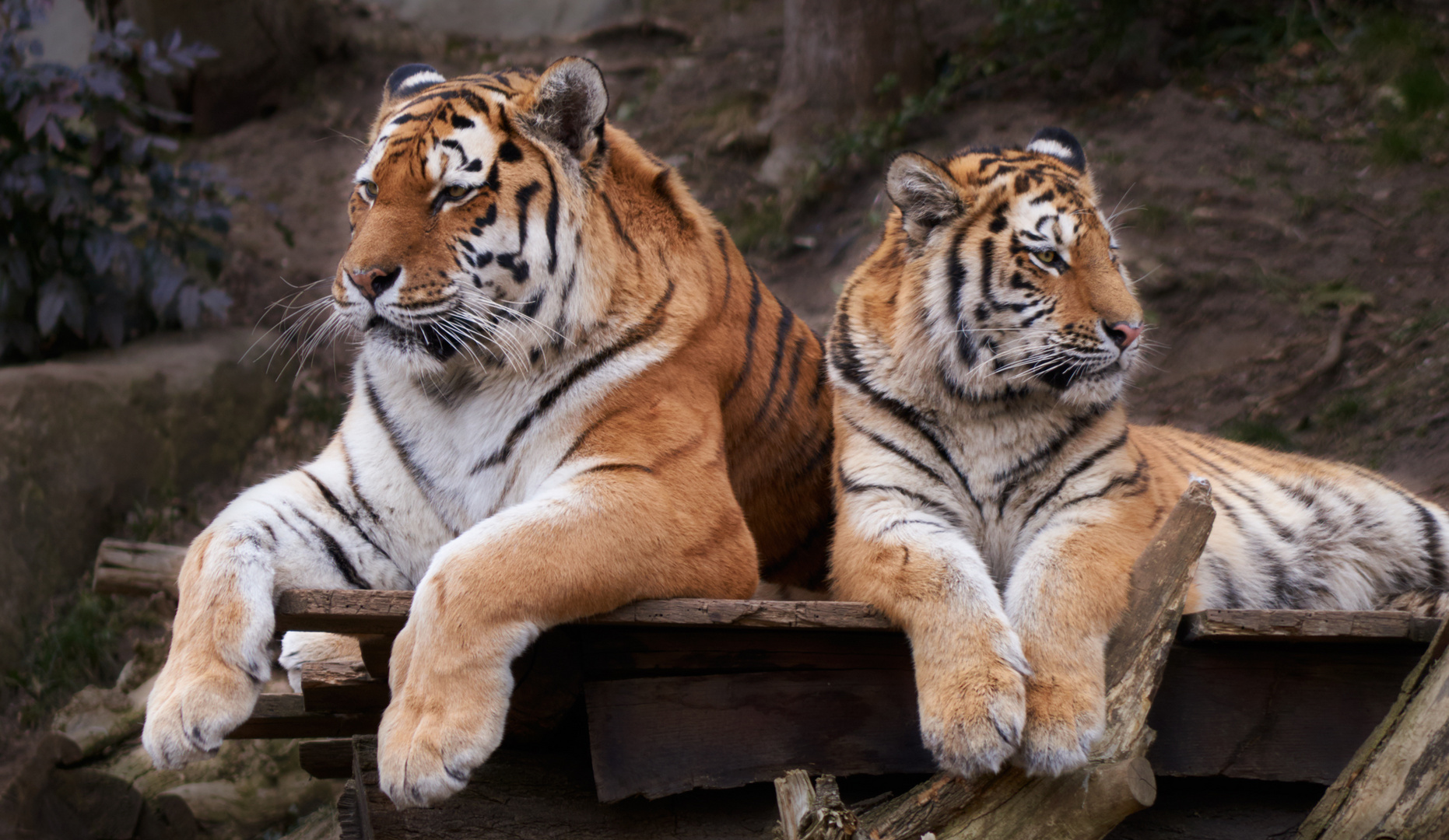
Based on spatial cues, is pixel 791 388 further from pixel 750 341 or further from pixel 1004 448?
pixel 1004 448

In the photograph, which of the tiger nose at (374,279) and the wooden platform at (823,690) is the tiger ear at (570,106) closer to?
the tiger nose at (374,279)

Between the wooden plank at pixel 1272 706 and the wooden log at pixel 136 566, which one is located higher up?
the wooden plank at pixel 1272 706

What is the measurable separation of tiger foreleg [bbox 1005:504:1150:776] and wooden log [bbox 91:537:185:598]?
2.65m

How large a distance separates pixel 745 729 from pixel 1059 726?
2.04ft

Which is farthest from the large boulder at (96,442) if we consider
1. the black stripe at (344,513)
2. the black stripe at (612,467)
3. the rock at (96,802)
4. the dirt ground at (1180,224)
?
the black stripe at (612,467)

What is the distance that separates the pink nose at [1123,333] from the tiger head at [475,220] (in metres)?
1.14

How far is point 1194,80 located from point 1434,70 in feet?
3.69

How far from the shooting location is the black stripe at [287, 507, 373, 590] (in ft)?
8.46

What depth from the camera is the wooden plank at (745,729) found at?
2283mm

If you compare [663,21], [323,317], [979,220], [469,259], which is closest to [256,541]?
[469,259]

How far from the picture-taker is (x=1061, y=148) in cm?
298

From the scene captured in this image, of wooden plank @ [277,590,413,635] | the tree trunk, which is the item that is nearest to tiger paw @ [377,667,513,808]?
wooden plank @ [277,590,413,635]

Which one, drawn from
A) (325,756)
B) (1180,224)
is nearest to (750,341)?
(325,756)

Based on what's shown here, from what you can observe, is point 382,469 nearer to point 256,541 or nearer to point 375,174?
point 256,541
